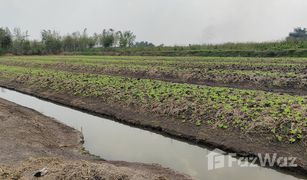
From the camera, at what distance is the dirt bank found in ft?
26.4

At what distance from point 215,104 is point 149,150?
13.3 ft

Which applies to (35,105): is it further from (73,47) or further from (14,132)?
(73,47)

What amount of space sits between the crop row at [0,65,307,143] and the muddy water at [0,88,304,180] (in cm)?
150

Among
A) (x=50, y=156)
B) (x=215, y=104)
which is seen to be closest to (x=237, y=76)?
(x=215, y=104)

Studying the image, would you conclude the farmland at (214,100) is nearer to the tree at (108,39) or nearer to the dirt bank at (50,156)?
the dirt bank at (50,156)

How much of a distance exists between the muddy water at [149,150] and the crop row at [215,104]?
1.50 meters

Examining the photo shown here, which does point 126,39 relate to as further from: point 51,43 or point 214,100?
point 214,100

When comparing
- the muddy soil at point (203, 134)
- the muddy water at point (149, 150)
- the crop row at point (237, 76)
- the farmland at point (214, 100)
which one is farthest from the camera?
the crop row at point (237, 76)

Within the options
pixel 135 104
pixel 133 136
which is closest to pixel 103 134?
pixel 133 136

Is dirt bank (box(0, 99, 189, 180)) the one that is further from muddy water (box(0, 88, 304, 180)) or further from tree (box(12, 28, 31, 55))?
tree (box(12, 28, 31, 55))

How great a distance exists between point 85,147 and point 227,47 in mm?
37797

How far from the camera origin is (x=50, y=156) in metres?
9.93

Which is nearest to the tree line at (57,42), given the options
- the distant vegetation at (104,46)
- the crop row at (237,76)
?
the distant vegetation at (104,46)

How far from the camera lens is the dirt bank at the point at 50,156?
804 centimetres
